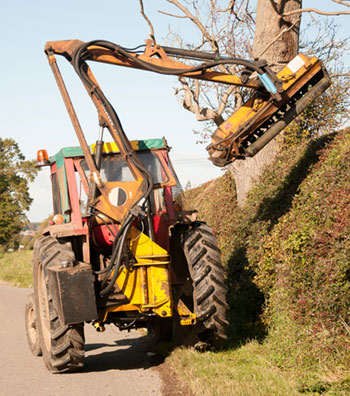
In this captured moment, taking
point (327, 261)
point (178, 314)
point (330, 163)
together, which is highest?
point (330, 163)

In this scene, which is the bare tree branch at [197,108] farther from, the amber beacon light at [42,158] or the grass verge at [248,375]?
the grass verge at [248,375]

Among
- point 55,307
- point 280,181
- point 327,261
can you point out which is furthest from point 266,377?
point 280,181

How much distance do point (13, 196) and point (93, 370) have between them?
155ft

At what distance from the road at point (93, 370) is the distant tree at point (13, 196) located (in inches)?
1656

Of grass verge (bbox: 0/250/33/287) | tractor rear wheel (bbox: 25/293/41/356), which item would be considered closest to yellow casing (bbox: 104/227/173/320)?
tractor rear wheel (bbox: 25/293/41/356)

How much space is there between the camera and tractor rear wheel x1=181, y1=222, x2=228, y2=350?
772 centimetres

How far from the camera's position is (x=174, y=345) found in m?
8.80

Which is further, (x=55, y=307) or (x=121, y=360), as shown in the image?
(x=121, y=360)

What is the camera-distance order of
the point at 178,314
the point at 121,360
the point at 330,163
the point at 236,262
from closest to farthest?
the point at 178,314
the point at 121,360
the point at 330,163
the point at 236,262

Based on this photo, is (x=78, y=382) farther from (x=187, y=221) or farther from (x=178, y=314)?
(x=187, y=221)

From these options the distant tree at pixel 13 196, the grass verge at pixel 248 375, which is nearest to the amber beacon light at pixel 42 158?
the grass verge at pixel 248 375

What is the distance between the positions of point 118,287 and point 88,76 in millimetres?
2771

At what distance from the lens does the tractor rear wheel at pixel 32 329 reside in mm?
8880

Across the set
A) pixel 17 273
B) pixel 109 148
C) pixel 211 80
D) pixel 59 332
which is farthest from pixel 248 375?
pixel 17 273
